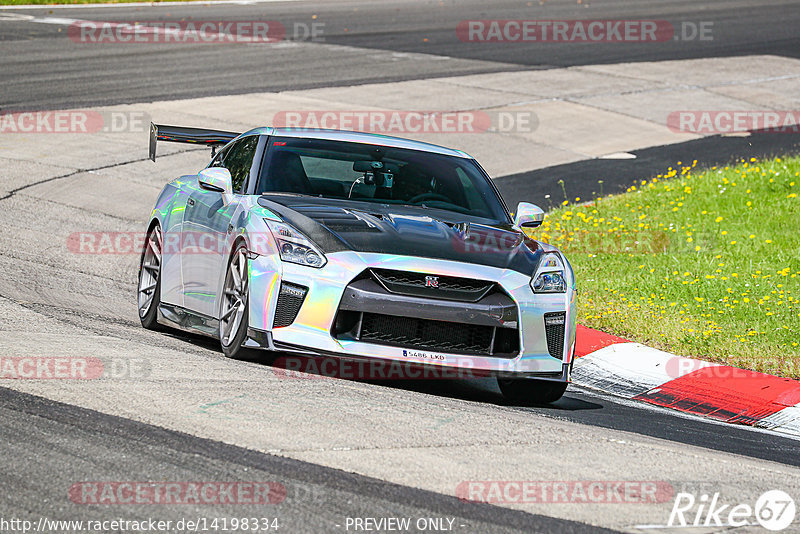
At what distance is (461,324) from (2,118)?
12.3 meters

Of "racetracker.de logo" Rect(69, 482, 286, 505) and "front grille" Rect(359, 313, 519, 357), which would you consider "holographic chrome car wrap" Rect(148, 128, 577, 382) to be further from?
"racetracker.de logo" Rect(69, 482, 286, 505)

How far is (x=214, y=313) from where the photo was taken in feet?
24.4

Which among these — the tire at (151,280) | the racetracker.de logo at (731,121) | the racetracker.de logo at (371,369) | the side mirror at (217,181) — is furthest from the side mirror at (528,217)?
the racetracker.de logo at (731,121)

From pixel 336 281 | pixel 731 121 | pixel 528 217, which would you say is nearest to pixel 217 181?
pixel 336 281

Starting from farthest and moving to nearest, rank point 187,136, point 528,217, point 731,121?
point 731,121 → point 187,136 → point 528,217

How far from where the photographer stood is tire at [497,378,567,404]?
23.5 feet

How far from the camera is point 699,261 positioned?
37.0 feet

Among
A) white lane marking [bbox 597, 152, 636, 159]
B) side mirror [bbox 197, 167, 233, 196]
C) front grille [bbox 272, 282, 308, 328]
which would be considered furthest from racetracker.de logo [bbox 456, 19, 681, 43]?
front grille [bbox 272, 282, 308, 328]

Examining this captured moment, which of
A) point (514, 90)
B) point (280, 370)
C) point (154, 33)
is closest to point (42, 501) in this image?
point (280, 370)

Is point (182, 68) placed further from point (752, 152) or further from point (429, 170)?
point (429, 170)

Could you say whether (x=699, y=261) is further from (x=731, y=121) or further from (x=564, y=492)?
(x=731, y=121)

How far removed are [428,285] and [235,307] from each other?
1191 millimetres

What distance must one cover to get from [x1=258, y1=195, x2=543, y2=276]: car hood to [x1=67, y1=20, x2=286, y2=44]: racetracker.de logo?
18962mm

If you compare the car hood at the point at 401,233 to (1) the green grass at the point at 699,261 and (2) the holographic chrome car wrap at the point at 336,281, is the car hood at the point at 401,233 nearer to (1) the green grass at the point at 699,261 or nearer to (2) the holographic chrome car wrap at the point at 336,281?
(2) the holographic chrome car wrap at the point at 336,281
